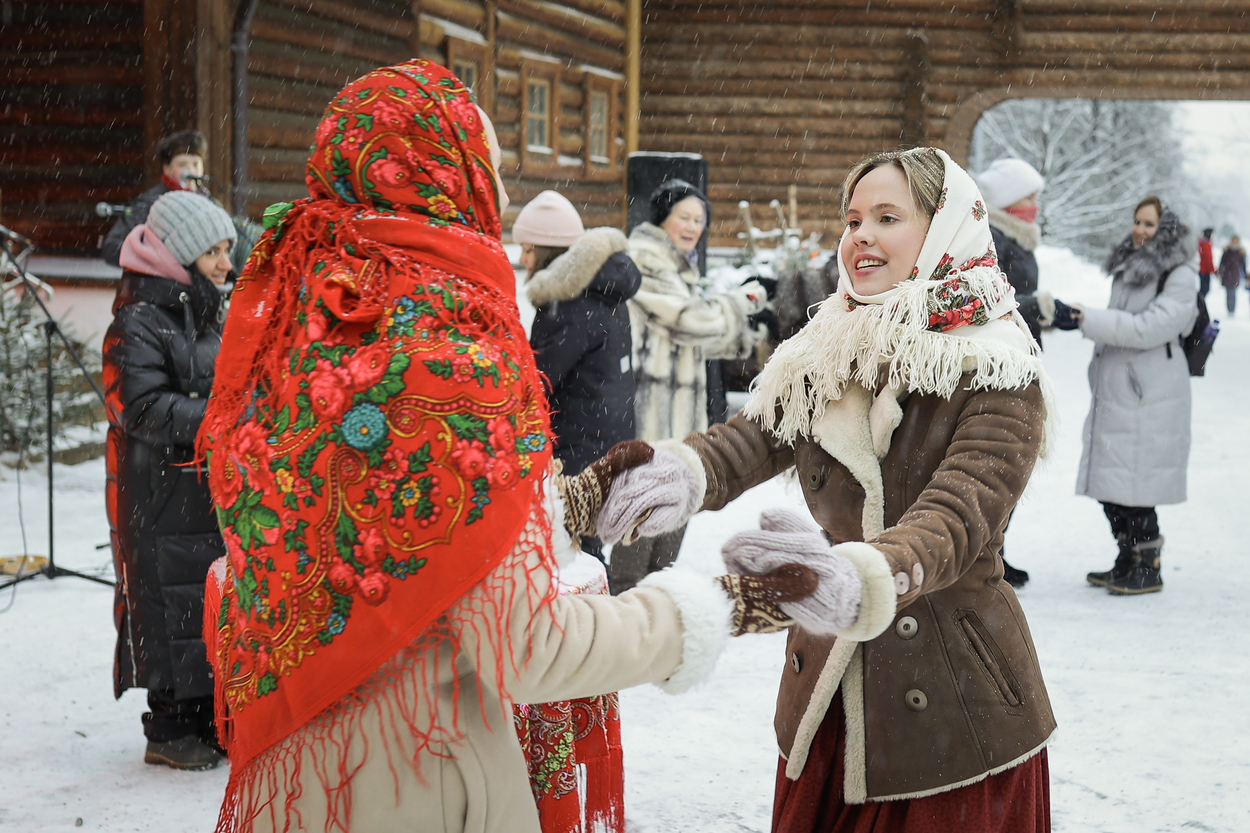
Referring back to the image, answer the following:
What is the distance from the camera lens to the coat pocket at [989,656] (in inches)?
73.2

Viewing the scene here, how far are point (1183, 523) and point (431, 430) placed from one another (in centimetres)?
699

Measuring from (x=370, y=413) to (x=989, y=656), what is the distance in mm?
1192

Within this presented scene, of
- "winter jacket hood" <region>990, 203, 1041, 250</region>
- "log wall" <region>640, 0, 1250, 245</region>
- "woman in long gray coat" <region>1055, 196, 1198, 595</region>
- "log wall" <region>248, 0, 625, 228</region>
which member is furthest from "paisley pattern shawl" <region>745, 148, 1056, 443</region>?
"log wall" <region>640, 0, 1250, 245</region>

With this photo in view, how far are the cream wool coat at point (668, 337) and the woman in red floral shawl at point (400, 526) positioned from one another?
3.95 meters

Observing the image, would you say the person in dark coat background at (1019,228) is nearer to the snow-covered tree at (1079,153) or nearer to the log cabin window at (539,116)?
the log cabin window at (539,116)

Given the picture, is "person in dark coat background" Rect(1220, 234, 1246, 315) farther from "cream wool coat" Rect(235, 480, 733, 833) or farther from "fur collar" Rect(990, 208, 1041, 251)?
"cream wool coat" Rect(235, 480, 733, 833)

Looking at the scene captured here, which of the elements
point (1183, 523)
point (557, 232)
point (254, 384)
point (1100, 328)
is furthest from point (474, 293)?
point (1183, 523)

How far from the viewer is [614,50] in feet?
48.3

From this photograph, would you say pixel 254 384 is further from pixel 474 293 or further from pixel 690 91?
pixel 690 91

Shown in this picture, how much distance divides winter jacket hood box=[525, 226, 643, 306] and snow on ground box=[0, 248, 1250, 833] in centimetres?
154

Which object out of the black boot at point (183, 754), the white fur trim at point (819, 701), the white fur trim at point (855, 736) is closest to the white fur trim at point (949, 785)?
the white fur trim at point (855, 736)

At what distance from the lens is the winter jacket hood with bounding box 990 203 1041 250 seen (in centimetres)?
525

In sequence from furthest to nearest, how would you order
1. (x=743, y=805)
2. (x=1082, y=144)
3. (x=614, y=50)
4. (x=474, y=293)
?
(x=1082, y=144) < (x=614, y=50) < (x=743, y=805) < (x=474, y=293)

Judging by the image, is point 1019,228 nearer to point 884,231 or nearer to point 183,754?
point 884,231
